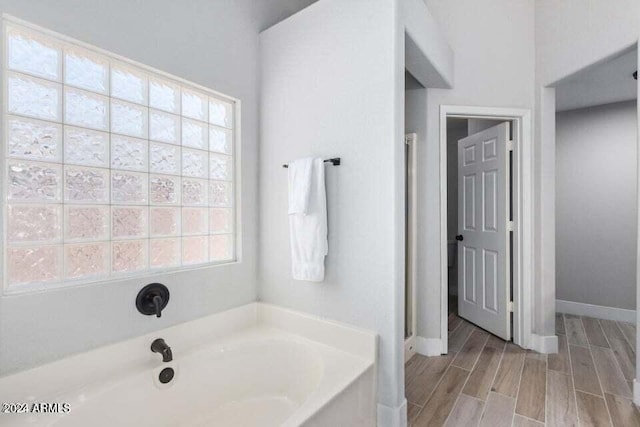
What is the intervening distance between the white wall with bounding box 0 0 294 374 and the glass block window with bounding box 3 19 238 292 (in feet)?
0.22

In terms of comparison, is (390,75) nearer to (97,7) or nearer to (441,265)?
(97,7)

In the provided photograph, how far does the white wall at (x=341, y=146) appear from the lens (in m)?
1.66

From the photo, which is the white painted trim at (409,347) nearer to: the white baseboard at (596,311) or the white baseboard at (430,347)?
the white baseboard at (430,347)

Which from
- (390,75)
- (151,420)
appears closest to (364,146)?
(390,75)

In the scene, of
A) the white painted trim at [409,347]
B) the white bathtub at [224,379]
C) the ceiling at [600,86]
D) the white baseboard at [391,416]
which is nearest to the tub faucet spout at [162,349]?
the white bathtub at [224,379]

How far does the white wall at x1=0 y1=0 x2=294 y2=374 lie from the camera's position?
128 centimetres

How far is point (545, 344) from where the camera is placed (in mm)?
2584

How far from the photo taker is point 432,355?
2.58 m

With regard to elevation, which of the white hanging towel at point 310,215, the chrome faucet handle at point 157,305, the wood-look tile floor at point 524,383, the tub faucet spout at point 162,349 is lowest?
the wood-look tile floor at point 524,383

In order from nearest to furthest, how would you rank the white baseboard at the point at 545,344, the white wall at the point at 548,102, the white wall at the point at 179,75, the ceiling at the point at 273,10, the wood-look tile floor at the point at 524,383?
the white wall at the point at 179,75
the wood-look tile floor at the point at 524,383
the ceiling at the point at 273,10
the white wall at the point at 548,102
the white baseboard at the point at 545,344

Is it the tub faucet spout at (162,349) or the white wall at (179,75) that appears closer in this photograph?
the white wall at (179,75)

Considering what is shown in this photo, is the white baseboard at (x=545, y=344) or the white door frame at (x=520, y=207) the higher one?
the white door frame at (x=520, y=207)

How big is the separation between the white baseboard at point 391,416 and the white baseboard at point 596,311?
3.00m

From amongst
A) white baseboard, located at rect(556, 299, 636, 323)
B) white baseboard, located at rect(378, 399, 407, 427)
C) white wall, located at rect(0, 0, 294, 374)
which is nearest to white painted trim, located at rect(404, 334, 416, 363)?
white baseboard, located at rect(378, 399, 407, 427)
